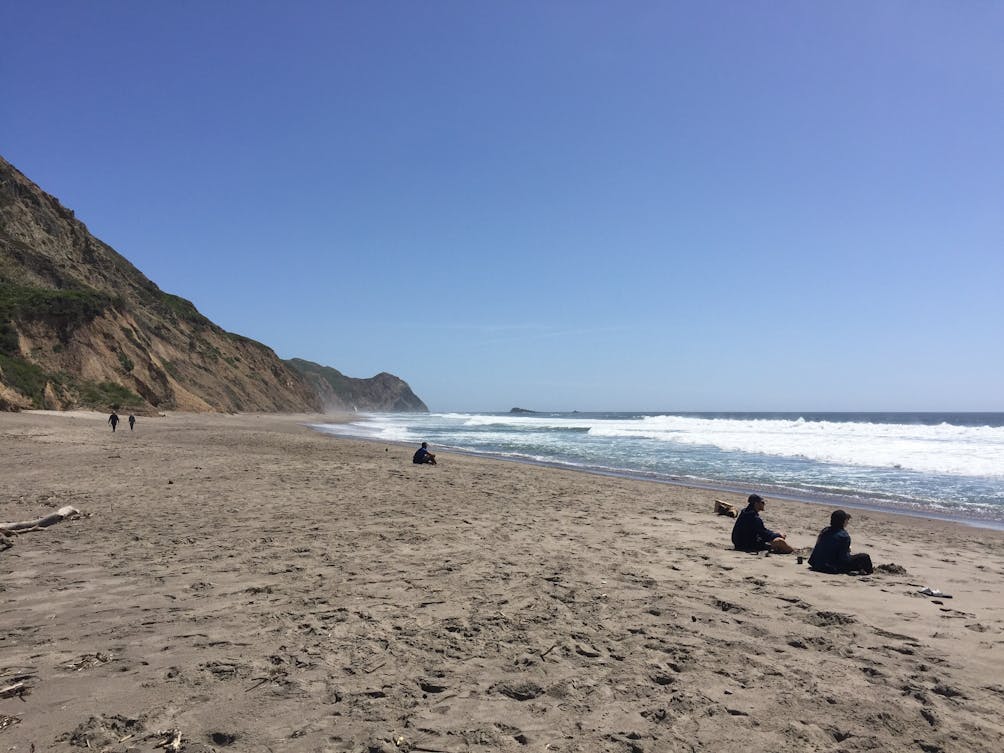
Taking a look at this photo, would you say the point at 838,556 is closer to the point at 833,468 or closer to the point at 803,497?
the point at 803,497

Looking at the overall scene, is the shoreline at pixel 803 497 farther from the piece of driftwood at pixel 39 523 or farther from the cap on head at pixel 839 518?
the piece of driftwood at pixel 39 523

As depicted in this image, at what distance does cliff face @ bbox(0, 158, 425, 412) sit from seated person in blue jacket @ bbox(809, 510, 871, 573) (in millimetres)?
31309

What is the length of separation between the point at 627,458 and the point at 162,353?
43831mm

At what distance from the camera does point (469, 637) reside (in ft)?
14.6

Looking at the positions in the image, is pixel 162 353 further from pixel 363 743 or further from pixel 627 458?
pixel 363 743

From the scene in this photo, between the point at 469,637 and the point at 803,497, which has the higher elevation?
the point at 469,637

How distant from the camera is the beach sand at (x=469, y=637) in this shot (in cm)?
322

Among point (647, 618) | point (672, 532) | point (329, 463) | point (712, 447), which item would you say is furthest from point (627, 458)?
point (647, 618)

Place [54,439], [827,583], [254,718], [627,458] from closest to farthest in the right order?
[254,718]
[827,583]
[54,439]
[627,458]

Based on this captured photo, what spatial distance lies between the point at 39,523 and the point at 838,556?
32.0ft

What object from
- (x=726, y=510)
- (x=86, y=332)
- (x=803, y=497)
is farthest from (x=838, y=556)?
(x=86, y=332)

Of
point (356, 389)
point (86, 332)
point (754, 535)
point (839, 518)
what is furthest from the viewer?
point (356, 389)

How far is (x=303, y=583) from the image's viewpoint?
567cm

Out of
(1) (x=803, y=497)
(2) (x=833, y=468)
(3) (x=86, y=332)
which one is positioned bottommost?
(1) (x=803, y=497)
